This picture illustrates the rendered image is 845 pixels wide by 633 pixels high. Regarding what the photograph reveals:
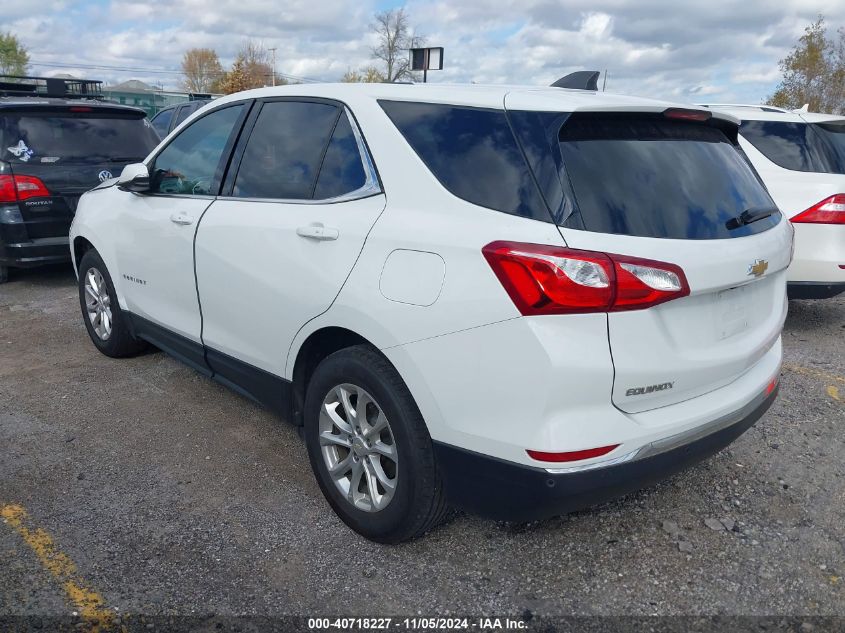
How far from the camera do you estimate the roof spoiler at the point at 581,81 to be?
3.12 m

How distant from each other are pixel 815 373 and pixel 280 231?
3.93 m

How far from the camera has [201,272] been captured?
11.6 ft

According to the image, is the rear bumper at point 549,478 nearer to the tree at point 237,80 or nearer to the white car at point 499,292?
the white car at point 499,292

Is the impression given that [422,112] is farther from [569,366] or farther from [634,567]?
[634,567]

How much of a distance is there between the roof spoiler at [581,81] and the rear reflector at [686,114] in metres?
0.54

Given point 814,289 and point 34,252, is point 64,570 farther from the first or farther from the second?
point 814,289

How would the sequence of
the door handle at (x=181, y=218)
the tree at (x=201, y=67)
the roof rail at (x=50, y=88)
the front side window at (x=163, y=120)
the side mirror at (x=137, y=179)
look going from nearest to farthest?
1. the door handle at (x=181, y=218)
2. the side mirror at (x=137, y=179)
3. the roof rail at (x=50, y=88)
4. the front side window at (x=163, y=120)
5. the tree at (x=201, y=67)

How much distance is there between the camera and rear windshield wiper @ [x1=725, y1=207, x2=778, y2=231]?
101 inches

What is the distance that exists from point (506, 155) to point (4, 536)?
252 cm

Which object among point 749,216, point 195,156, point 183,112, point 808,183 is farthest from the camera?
point 183,112

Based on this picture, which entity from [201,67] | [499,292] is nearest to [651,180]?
[499,292]

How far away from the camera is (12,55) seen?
62062mm

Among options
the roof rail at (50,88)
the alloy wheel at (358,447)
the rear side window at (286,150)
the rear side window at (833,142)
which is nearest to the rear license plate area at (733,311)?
the alloy wheel at (358,447)

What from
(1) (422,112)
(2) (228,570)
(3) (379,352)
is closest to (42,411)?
(2) (228,570)
